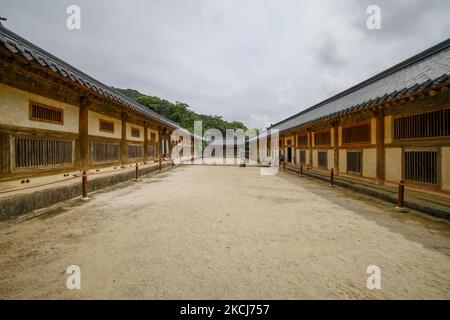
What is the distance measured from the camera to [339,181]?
33.1ft

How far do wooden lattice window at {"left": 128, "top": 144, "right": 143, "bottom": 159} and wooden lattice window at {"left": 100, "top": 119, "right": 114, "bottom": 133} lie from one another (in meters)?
2.77

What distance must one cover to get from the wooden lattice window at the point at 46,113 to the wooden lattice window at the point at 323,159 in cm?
1435

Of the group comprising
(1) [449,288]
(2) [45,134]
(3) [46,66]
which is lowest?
(1) [449,288]

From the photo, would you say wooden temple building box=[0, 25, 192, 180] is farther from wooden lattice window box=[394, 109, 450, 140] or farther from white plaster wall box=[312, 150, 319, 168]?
white plaster wall box=[312, 150, 319, 168]

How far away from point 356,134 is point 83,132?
42.2 ft

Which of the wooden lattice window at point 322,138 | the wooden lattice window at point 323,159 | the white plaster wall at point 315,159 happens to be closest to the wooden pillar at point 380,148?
the wooden lattice window at point 322,138

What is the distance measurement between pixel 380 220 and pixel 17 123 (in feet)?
34.3

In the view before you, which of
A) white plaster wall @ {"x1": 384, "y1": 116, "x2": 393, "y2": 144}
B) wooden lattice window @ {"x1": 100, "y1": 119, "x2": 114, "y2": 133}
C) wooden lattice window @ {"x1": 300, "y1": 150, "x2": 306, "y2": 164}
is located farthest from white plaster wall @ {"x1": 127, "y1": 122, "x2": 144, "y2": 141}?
white plaster wall @ {"x1": 384, "y1": 116, "x2": 393, "y2": 144}

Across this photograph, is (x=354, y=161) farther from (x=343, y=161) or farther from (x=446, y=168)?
(x=446, y=168)

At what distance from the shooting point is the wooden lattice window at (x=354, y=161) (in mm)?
10164

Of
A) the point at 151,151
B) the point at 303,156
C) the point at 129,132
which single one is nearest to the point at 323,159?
the point at 303,156

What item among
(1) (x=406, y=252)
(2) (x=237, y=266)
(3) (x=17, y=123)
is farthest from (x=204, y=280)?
(3) (x=17, y=123)

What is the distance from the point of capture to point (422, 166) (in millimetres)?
6797
